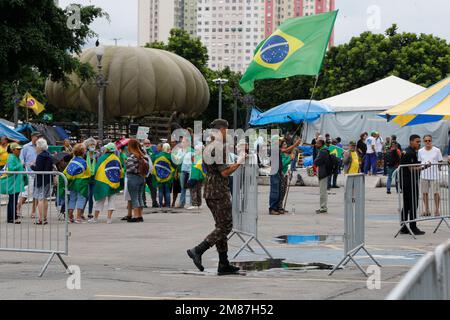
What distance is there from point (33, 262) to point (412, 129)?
35379mm

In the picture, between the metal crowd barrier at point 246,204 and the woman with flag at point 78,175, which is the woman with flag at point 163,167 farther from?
the metal crowd barrier at point 246,204

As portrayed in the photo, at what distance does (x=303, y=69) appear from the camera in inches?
738

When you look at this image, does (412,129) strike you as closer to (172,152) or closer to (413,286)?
(172,152)

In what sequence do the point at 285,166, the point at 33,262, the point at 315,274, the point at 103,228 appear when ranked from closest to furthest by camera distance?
1. the point at 315,274
2. the point at 33,262
3. the point at 103,228
4. the point at 285,166

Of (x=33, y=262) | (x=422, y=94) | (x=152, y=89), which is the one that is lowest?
(x=33, y=262)

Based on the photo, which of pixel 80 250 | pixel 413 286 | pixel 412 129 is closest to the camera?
pixel 413 286

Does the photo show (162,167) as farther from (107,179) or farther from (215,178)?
(215,178)

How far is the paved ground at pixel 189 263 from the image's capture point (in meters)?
9.80

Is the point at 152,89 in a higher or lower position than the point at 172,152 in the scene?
higher

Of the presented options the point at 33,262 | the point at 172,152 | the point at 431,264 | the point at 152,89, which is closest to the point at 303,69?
the point at 172,152

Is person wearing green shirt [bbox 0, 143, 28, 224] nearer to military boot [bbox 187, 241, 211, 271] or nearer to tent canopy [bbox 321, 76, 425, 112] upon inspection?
military boot [bbox 187, 241, 211, 271]

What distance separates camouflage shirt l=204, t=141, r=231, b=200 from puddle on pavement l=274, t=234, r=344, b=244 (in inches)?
166

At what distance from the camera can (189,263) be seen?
12680 millimetres

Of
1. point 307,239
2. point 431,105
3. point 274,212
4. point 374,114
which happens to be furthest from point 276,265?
point 374,114
